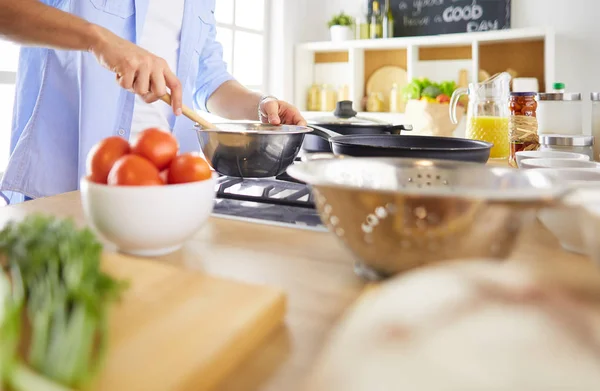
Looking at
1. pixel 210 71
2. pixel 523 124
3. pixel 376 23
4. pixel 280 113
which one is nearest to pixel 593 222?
pixel 523 124

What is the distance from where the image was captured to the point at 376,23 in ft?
10.7

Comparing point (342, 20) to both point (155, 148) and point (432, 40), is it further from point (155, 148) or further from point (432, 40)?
point (155, 148)

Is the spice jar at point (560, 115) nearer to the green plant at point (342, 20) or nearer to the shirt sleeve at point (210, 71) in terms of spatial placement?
the shirt sleeve at point (210, 71)

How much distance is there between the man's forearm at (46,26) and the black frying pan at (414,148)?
0.51 m

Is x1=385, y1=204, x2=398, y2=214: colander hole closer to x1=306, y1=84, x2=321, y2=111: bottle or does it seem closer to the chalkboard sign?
the chalkboard sign

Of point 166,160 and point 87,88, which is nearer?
point 166,160

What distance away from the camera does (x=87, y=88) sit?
4.26ft

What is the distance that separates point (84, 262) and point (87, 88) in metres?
1.06

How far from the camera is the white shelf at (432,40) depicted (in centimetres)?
270

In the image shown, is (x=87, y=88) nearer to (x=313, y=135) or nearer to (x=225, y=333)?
(x=313, y=135)

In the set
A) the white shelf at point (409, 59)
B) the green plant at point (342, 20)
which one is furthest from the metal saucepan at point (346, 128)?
the green plant at point (342, 20)

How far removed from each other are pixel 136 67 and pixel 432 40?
8.01 ft

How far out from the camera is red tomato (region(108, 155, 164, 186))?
0.54m

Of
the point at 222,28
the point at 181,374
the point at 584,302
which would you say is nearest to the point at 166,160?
the point at 181,374
